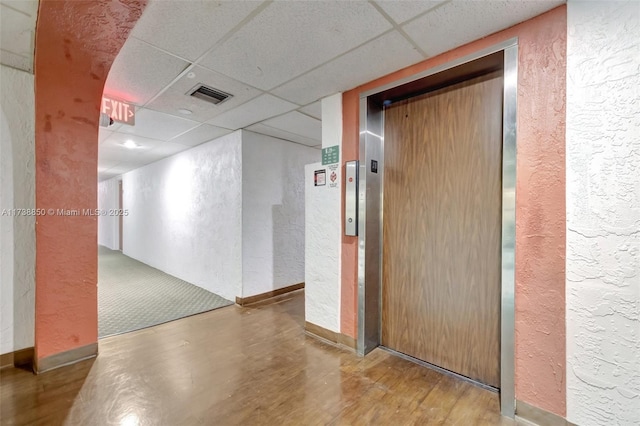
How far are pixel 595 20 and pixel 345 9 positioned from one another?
1324mm

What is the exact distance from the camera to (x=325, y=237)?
9.20ft

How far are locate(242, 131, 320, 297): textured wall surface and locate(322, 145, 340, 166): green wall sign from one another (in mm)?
1606

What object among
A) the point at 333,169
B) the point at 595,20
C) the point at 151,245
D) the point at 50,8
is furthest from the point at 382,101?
the point at 151,245

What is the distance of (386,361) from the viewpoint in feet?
7.84

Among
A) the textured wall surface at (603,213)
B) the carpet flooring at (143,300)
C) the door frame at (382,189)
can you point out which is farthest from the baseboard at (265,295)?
the textured wall surface at (603,213)

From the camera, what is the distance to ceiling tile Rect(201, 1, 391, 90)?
1594 mm

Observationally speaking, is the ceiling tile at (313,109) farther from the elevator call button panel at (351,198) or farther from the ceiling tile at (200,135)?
the ceiling tile at (200,135)

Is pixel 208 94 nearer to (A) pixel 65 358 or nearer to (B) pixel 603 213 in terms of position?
(A) pixel 65 358

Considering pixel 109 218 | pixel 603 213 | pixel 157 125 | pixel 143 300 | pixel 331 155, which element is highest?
pixel 157 125

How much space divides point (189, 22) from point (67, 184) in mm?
1710

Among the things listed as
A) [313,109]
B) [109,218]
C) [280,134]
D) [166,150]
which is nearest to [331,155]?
[313,109]

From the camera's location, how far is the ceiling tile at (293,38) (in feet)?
5.23

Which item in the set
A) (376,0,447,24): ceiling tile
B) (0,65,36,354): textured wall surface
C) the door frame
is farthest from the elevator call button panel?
(0,65,36,354): textured wall surface

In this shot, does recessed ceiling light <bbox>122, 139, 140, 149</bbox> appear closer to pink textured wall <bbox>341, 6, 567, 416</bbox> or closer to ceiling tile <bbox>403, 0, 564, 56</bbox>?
ceiling tile <bbox>403, 0, 564, 56</bbox>
